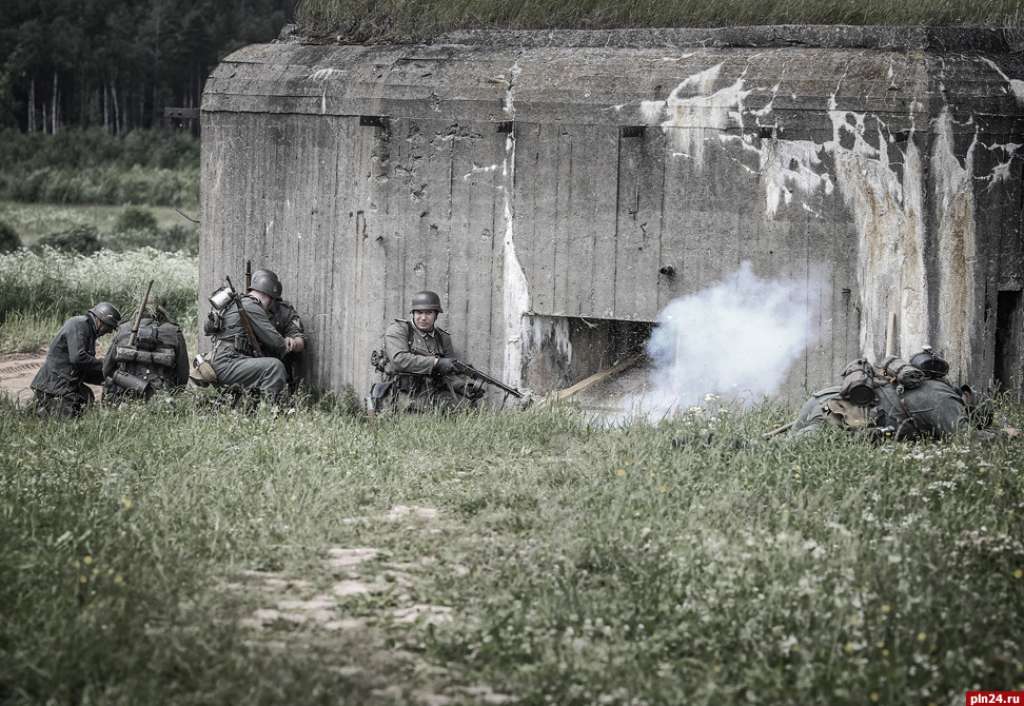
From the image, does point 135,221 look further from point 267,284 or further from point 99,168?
point 267,284

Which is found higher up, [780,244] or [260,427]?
[780,244]

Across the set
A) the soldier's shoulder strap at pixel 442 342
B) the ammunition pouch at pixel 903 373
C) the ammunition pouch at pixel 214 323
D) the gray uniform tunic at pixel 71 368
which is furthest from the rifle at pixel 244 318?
the ammunition pouch at pixel 903 373

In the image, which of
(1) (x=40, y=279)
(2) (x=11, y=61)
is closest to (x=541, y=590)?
(1) (x=40, y=279)

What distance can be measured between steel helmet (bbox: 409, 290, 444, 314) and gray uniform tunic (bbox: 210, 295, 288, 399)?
1189mm

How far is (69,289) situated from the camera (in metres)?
18.3

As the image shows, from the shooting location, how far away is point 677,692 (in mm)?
5230

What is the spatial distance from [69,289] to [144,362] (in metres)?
7.71

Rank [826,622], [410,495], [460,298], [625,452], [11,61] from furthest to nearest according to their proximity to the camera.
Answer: [11,61] → [460,298] → [625,452] → [410,495] → [826,622]

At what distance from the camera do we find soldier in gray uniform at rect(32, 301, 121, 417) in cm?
1145

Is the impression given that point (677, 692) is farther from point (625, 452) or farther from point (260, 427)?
point (260, 427)

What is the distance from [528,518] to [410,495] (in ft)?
2.92

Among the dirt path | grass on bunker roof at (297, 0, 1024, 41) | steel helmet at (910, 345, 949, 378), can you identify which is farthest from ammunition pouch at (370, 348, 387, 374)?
steel helmet at (910, 345, 949, 378)


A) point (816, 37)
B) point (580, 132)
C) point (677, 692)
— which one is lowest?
point (677, 692)

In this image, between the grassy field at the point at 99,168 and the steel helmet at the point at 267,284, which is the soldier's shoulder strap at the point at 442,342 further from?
the grassy field at the point at 99,168
